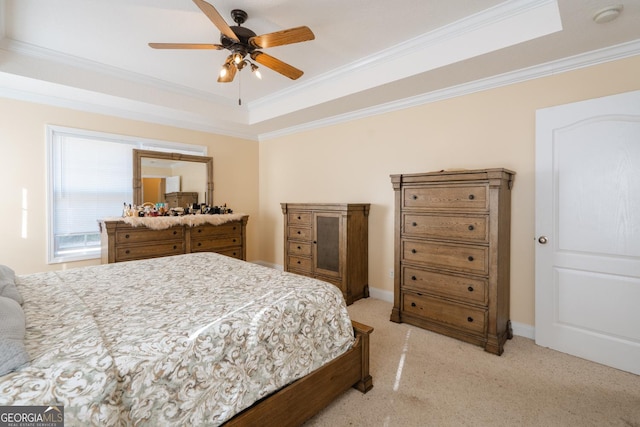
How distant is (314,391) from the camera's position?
63.2 inches

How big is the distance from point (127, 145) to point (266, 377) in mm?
3930

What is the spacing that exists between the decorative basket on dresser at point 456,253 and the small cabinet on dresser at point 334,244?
67 cm

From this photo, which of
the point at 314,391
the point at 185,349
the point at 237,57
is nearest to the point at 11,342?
the point at 185,349

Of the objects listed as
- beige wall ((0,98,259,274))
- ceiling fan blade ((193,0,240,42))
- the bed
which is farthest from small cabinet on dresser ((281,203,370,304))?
beige wall ((0,98,259,274))

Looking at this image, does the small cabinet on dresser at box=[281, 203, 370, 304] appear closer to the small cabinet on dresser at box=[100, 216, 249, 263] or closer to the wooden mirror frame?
the small cabinet on dresser at box=[100, 216, 249, 263]

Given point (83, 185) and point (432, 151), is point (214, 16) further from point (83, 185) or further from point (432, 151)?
point (83, 185)

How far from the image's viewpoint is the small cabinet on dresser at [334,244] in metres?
3.53

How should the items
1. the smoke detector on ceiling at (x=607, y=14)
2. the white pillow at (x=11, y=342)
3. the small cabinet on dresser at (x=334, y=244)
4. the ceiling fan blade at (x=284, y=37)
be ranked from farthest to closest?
1. the small cabinet on dresser at (x=334, y=244)
2. the ceiling fan blade at (x=284, y=37)
3. the smoke detector on ceiling at (x=607, y=14)
4. the white pillow at (x=11, y=342)

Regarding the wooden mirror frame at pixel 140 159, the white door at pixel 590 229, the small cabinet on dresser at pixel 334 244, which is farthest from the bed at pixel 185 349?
the wooden mirror frame at pixel 140 159

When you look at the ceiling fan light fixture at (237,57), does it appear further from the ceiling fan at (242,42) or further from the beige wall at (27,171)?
the beige wall at (27,171)

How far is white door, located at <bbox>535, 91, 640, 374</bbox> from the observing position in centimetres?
→ 217

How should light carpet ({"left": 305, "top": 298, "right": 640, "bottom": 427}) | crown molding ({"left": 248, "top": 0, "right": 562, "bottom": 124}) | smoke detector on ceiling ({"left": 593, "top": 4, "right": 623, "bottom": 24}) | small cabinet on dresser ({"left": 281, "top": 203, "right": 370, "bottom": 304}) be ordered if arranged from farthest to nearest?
small cabinet on dresser ({"left": 281, "top": 203, "right": 370, "bottom": 304}), crown molding ({"left": 248, "top": 0, "right": 562, "bottom": 124}), smoke detector on ceiling ({"left": 593, "top": 4, "right": 623, "bottom": 24}), light carpet ({"left": 305, "top": 298, "right": 640, "bottom": 427})

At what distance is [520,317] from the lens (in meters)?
2.73

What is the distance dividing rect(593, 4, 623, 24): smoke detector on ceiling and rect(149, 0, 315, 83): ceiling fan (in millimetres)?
1897
